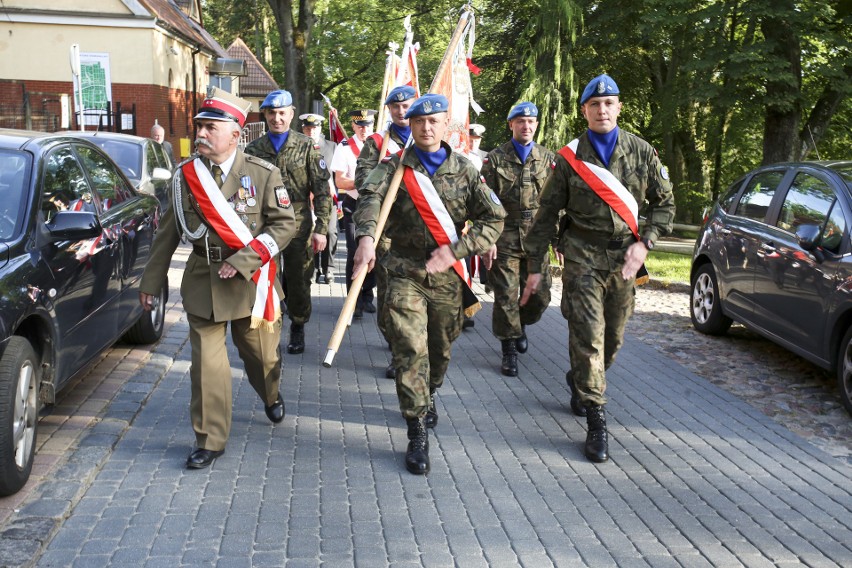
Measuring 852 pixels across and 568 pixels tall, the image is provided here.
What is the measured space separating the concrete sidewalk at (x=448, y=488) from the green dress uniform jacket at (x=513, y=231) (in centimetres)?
73

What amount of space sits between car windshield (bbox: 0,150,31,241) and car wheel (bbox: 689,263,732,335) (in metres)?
6.36

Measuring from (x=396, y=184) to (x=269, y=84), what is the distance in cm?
5721

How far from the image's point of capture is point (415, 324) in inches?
225

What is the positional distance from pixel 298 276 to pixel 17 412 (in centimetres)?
384

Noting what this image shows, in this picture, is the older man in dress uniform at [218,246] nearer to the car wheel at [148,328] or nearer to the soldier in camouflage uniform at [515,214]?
the car wheel at [148,328]

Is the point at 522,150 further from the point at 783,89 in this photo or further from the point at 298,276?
the point at 783,89

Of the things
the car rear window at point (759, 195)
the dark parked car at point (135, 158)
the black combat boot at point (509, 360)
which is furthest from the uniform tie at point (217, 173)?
the dark parked car at point (135, 158)

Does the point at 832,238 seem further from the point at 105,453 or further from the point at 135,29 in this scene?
the point at 135,29

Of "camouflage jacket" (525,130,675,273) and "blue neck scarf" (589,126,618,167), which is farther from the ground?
"blue neck scarf" (589,126,618,167)

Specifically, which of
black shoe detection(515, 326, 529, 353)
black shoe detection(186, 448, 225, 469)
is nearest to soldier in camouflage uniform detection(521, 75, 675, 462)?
black shoe detection(186, 448, 225, 469)

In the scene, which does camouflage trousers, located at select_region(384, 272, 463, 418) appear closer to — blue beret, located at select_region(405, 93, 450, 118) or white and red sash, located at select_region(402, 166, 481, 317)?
white and red sash, located at select_region(402, 166, 481, 317)

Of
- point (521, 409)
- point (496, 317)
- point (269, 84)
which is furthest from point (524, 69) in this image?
point (269, 84)

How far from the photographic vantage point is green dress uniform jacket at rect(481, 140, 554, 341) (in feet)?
26.9

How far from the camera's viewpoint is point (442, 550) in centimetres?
448
